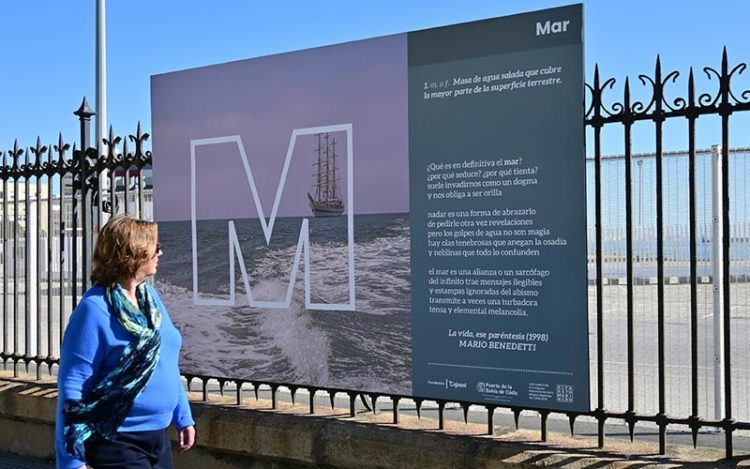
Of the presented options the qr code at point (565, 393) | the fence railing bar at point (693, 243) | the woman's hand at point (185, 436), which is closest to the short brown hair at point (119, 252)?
the woman's hand at point (185, 436)

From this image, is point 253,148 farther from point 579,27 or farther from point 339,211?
point 579,27

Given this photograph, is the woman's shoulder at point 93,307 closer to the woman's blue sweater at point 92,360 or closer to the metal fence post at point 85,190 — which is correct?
the woman's blue sweater at point 92,360

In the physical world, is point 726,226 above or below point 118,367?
above

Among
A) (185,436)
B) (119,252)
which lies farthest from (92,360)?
(185,436)

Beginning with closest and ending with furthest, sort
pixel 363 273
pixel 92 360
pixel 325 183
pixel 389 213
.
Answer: pixel 92 360, pixel 389 213, pixel 363 273, pixel 325 183

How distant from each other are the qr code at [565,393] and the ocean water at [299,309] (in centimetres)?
93

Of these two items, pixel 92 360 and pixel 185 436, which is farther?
pixel 185 436

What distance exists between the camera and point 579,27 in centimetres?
434

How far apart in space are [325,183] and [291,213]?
34 centimetres

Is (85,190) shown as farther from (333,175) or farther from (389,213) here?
(389,213)

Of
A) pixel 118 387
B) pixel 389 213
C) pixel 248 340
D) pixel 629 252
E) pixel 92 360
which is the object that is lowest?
pixel 248 340

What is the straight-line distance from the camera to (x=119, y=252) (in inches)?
129

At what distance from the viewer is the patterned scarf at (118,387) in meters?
3.11

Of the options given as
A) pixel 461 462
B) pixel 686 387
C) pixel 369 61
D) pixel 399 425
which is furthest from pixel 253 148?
pixel 686 387
